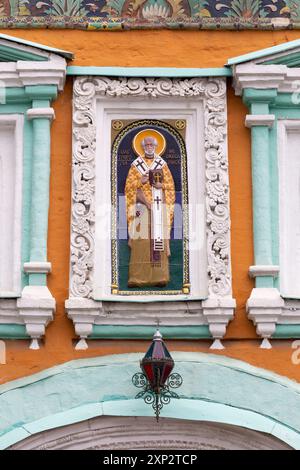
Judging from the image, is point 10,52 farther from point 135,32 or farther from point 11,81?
point 135,32

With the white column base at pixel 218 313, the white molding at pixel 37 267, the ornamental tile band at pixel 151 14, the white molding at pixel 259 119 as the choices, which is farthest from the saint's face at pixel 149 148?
the white column base at pixel 218 313

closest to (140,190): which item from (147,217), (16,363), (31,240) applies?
(147,217)

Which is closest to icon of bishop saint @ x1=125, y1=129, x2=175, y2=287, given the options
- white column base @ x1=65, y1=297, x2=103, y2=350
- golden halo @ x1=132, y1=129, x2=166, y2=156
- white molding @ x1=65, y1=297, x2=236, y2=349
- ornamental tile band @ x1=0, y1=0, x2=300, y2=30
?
golden halo @ x1=132, y1=129, x2=166, y2=156

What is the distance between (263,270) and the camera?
36.3ft

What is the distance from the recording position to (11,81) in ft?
37.9

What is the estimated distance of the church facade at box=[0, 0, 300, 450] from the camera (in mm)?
10773

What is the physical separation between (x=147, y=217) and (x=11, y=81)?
1486 mm

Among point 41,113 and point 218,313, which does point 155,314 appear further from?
point 41,113

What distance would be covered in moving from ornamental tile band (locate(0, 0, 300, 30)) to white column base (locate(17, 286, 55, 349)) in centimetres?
223

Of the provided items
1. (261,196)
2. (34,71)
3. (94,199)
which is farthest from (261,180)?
(34,71)

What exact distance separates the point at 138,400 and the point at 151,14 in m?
3.17

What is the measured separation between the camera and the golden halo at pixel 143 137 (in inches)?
457

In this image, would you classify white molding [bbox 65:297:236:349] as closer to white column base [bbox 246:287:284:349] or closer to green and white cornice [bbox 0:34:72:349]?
white column base [bbox 246:287:284:349]

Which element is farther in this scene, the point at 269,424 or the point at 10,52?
the point at 10,52
